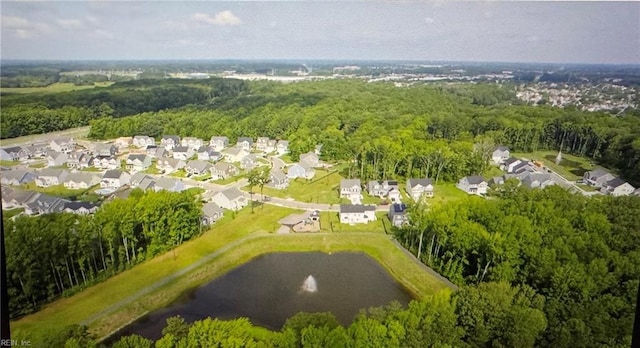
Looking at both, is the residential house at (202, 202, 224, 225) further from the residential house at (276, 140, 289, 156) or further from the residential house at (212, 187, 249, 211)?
the residential house at (276, 140, 289, 156)

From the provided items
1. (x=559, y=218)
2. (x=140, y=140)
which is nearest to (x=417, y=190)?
(x=559, y=218)

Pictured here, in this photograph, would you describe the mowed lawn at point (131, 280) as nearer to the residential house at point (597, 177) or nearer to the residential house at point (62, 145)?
the residential house at point (62, 145)

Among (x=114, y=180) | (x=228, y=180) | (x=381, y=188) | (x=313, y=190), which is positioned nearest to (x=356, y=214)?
(x=381, y=188)

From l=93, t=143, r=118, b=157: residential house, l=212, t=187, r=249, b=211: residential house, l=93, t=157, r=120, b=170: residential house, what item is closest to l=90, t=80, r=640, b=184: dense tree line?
l=93, t=143, r=118, b=157: residential house

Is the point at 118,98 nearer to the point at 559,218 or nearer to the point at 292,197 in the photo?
the point at 292,197

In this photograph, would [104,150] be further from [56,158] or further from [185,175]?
[185,175]

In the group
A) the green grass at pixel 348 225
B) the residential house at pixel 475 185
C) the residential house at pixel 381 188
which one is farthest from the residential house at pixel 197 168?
the residential house at pixel 475 185
